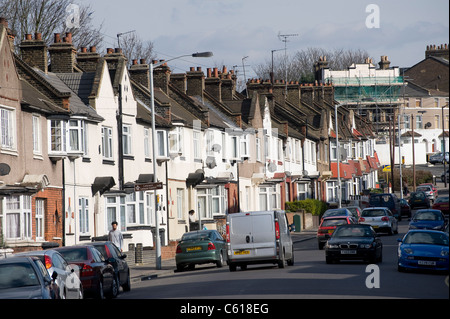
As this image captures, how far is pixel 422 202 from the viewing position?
76812mm

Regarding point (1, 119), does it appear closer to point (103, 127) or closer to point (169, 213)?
point (103, 127)

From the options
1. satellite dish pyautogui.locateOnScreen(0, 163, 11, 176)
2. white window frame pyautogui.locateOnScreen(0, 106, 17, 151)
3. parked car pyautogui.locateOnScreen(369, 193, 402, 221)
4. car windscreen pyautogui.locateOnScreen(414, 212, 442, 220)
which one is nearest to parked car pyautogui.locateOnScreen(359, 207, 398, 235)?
car windscreen pyautogui.locateOnScreen(414, 212, 442, 220)

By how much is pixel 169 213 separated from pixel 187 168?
390 centimetres

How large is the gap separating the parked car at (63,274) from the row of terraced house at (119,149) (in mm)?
11525

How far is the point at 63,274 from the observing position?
18453 mm

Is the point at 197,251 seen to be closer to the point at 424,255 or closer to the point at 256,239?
the point at 256,239

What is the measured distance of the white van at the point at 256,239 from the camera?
2873cm

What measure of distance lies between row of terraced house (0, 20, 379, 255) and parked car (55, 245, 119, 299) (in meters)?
8.64

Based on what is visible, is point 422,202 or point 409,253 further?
point 422,202

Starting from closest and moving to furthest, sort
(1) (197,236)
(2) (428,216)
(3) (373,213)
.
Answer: (1) (197,236) → (2) (428,216) → (3) (373,213)

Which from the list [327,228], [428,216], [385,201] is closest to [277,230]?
[327,228]

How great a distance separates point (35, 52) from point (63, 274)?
22941 millimetres

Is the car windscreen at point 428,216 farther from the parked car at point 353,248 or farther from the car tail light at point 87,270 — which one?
the car tail light at point 87,270

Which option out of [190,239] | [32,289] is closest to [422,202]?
[190,239]
